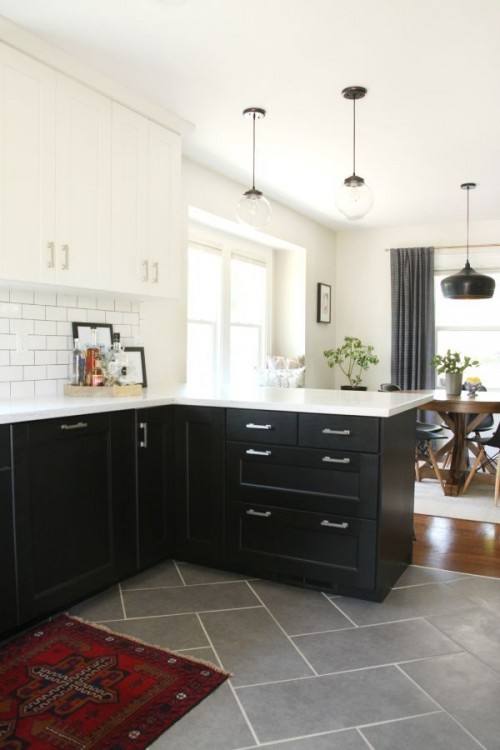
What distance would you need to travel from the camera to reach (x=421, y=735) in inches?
69.3

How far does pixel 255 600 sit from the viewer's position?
269cm

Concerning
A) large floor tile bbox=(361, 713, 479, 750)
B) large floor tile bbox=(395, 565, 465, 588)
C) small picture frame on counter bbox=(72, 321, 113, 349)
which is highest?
small picture frame on counter bbox=(72, 321, 113, 349)

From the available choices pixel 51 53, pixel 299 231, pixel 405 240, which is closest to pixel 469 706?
pixel 51 53

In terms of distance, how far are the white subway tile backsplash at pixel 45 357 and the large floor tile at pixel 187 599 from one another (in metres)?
1.23

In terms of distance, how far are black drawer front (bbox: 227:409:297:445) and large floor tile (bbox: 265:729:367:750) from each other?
1.24m

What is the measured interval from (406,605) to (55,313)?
2246 mm

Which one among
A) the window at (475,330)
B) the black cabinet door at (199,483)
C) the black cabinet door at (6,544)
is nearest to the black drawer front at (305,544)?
the black cabinet door at (199,483)

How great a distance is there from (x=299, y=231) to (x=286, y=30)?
3.47 metres

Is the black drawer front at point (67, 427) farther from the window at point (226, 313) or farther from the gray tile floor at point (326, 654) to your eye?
the window at point (226, 313)

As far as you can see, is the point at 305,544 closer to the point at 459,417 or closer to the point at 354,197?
the point at 354,197

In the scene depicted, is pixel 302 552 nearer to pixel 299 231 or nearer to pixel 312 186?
pixel 312 186

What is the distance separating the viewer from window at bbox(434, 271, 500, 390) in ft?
20.9

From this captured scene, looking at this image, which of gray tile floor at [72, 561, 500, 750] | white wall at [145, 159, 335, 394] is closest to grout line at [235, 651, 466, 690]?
gray tile floor at [72, 561, 500, 750]

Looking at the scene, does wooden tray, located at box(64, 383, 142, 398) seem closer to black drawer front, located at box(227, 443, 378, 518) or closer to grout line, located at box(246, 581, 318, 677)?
black drawer front, located at box(227, 443, 378, 518)
